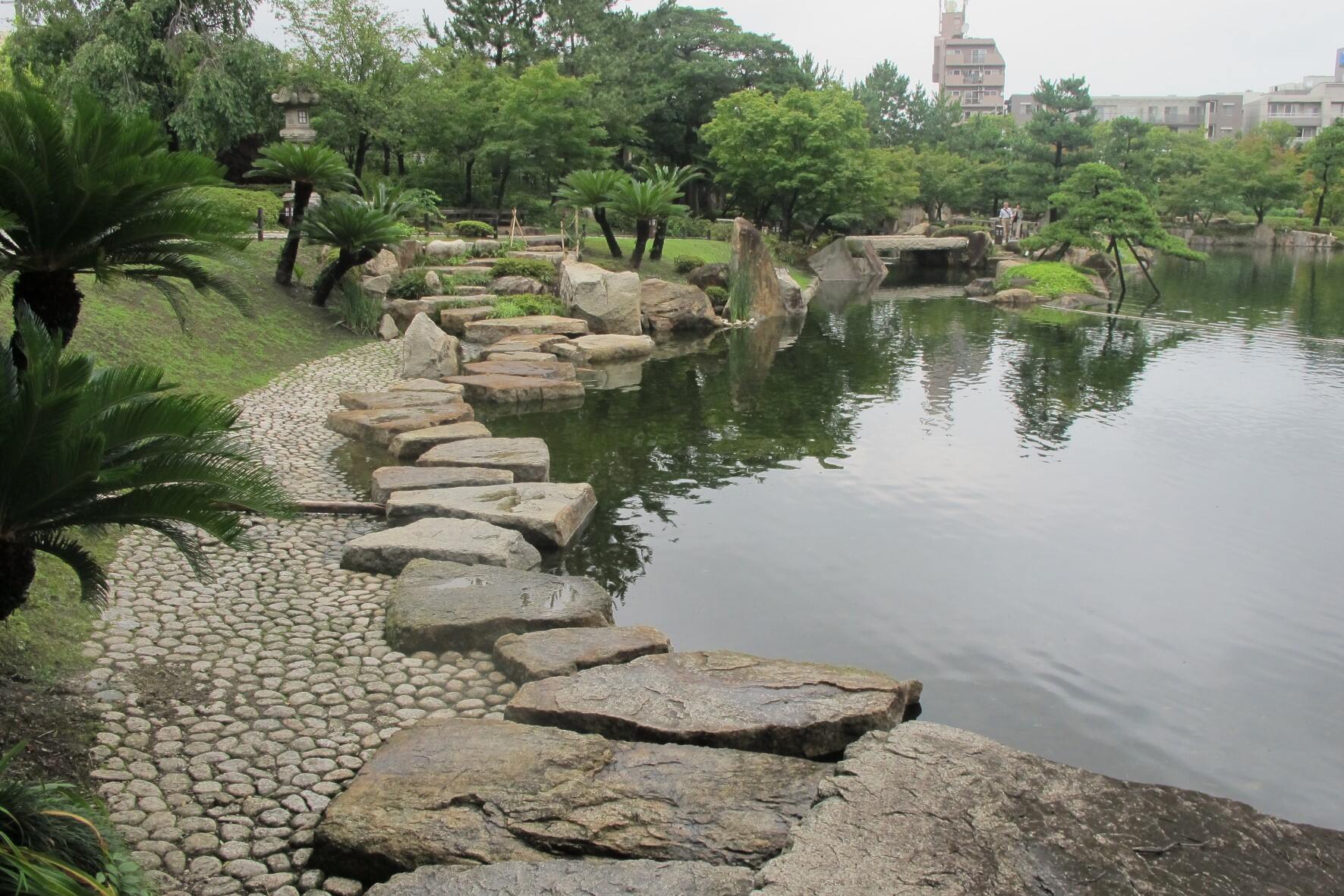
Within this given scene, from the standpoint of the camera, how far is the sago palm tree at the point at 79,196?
592 centimetres

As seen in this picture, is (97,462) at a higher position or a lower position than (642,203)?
lower

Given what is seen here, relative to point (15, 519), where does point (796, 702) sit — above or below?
below

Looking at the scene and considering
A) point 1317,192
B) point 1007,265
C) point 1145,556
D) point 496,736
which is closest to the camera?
point 496,736

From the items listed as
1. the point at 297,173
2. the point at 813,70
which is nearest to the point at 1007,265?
the point at 813,70

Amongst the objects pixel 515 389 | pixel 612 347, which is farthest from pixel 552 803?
pixel 612 347

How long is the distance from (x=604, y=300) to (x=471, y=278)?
9.37 feet

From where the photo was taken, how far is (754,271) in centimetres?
2414

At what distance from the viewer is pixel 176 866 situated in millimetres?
3732

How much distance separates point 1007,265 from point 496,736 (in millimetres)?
32707

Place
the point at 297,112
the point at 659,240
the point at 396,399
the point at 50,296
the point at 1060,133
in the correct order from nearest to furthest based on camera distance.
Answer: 1. the point at 50,296
2. the point at 396,399
3. the point at 659,240
4. the point at 297,112
5. the point at 1060,133

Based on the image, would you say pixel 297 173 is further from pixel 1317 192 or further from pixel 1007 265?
pixel 1317 192

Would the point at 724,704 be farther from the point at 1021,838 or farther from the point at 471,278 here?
the point at 471,278

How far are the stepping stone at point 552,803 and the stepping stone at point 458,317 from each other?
13.5 meters

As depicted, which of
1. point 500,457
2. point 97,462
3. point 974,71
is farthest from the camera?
point 974,71
